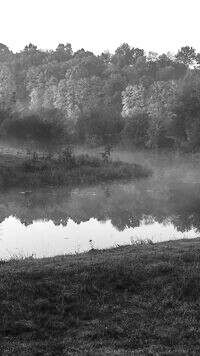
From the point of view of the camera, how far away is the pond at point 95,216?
82.8 ft

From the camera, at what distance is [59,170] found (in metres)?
48.3

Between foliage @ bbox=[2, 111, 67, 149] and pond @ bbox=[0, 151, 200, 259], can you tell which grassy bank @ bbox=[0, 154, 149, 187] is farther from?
foliage @ bbox=[2, 111, 67, 149]

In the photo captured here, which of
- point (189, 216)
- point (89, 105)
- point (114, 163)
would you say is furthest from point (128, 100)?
point (189, 216)

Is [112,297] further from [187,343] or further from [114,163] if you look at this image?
[114,163]

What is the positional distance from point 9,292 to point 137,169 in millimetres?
43947

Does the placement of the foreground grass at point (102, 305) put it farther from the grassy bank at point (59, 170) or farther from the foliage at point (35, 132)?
the foliage at point (35, 132)

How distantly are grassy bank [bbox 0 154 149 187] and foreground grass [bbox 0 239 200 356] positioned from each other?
95.0ft

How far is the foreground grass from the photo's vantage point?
10.2 metres

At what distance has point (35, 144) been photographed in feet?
216

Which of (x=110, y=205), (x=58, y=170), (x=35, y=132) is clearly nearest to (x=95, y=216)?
(x=110, y=205)

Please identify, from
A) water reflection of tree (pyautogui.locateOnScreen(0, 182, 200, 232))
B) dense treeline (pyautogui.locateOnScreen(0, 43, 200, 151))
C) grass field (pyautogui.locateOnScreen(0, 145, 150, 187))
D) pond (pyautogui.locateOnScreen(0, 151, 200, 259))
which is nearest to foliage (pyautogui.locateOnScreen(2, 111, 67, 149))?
dense treeline (pyautogui.locateOnScreen(0, 43, 200, 151))

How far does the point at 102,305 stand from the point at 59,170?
3644cm

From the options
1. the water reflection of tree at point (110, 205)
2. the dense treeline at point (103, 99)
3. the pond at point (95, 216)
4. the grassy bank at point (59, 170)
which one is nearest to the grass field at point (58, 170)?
the grassy bank at point (59, 170)

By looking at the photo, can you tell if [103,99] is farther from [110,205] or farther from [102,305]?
[102,305]
